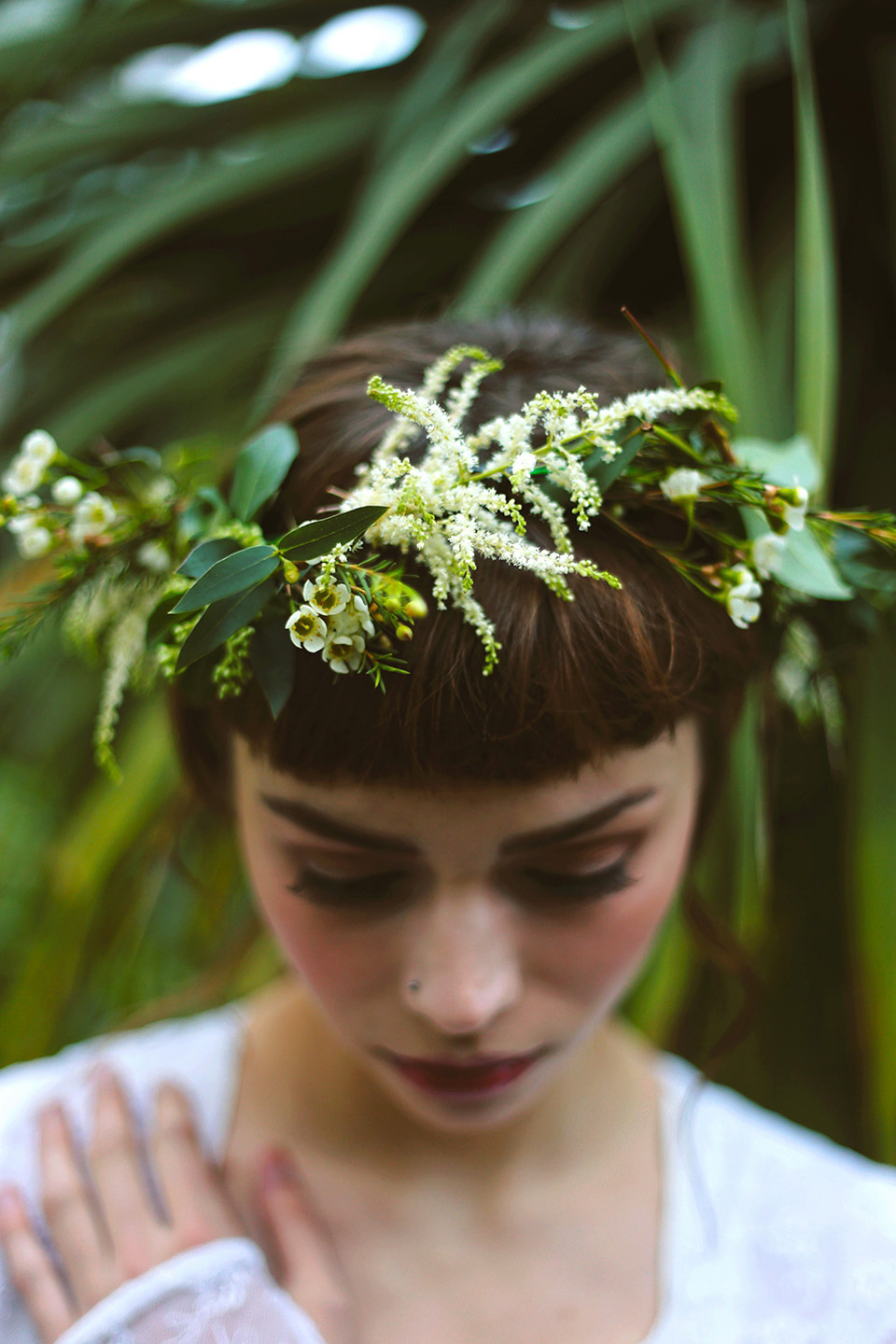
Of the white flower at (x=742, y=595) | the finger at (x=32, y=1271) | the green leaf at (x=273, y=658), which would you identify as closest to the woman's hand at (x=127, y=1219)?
the finger at (x=32, y=1271)

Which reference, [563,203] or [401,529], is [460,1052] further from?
[563,203]

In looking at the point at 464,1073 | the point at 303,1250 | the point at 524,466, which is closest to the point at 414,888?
the point at 464,1073

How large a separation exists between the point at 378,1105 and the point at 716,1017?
55 centimetres

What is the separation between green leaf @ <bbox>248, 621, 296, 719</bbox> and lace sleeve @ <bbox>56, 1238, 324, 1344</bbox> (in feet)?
1.45

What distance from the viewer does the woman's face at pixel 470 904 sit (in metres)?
0.60

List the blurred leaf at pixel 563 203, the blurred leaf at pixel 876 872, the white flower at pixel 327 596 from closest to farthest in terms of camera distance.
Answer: the white flower at pixel 327 596, the blurred leaf at pixel 876 872, the blurred leaf at pixel 563 203

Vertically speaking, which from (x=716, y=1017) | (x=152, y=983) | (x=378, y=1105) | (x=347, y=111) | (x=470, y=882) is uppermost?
(x=347, y=111)

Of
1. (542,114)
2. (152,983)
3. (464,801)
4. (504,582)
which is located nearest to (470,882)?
(464,801)

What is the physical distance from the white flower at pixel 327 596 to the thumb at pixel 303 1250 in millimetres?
559

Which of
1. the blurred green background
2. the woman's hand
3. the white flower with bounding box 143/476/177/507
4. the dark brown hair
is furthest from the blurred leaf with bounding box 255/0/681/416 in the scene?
the woman's hand

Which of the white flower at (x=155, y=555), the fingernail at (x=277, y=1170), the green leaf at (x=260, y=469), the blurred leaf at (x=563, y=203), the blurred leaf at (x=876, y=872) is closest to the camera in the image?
the green leaf at (x=260, y=469)

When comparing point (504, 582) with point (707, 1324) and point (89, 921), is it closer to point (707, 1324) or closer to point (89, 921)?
point (707, 1324)

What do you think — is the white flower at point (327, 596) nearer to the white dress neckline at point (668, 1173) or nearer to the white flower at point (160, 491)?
the white flower at point (160, 491)

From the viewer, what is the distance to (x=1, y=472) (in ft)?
4.56
